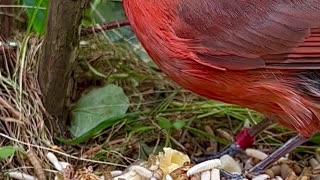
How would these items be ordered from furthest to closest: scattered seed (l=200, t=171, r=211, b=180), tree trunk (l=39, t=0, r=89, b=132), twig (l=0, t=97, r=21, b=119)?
twig (l=0, t=97, r=21, b=119)
tree trunk (l=39, t=0, r=89, b=132)
scattered seed (l=200, t=171, r=211, b=180)

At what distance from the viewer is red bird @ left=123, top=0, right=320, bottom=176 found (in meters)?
3.59

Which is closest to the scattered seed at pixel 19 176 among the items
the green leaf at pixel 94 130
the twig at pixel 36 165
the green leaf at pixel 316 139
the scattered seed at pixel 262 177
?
the twig at pixel 36 165

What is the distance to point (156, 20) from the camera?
11.9 ft

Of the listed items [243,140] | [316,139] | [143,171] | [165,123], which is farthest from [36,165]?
[316,139]

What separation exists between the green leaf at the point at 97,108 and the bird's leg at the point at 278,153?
631 mm

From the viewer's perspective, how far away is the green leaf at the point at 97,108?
4.18 meters

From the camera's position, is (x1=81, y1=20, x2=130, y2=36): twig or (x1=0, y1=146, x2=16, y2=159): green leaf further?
(x1=81, y1=20, x2=130, y2=36): twig

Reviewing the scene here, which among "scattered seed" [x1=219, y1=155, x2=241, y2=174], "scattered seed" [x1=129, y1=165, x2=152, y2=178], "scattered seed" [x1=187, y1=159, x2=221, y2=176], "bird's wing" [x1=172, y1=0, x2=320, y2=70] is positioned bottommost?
"scattered seed" [x1=219, y1=155, x2=241, y2=174]

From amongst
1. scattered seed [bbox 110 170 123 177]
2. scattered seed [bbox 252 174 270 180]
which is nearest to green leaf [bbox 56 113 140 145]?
scattered seed [bbox 110 170 123 177]

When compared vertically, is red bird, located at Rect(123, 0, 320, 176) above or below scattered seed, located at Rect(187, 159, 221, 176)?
above

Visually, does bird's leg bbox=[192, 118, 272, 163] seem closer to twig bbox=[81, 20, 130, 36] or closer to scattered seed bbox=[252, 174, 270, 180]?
scattered seed bbox=[252, 174, 270, 180]

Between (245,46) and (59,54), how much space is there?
80cm

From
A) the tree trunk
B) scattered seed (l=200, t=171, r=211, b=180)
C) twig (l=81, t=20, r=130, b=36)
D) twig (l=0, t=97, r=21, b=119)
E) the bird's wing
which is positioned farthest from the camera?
twig (l=81, t=20, r=130, b=36)

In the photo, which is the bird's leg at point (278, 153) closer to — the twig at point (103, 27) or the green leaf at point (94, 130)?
the green leaf at point (94, 130)
